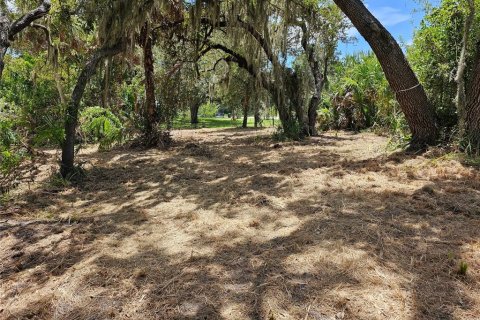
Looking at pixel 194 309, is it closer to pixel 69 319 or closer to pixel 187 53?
pixel 69 319

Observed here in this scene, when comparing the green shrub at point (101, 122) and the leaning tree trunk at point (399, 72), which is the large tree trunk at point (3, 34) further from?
the leaning tree trunk at point (399, 72)

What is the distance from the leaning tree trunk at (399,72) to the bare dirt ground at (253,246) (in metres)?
0.79

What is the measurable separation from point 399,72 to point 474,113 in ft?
4.00

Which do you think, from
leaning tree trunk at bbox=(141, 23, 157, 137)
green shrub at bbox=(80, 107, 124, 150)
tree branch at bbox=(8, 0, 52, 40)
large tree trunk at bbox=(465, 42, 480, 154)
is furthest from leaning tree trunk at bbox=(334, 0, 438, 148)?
green shrub at bbox=(80, 107, 124, 150)

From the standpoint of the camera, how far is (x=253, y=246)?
2920mm

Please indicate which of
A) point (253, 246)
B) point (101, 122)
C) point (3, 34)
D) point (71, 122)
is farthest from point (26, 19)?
point (253, 246)

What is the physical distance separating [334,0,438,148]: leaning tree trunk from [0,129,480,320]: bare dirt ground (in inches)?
31.2

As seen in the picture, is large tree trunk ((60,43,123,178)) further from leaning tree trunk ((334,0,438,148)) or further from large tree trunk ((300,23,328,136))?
large tree trunk ((300,23,328,136))

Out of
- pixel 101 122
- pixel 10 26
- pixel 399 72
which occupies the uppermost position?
pixel 10 26

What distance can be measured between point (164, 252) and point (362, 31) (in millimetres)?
4780

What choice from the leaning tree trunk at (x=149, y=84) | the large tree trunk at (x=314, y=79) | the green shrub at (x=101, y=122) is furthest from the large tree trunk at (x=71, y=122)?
the large tree trunk at (x=314, y=79)

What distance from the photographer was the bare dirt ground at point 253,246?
2.15 m

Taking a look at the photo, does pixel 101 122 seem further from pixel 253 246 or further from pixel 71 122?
pixel 253 246

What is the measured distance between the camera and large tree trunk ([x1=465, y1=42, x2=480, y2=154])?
201 inches
